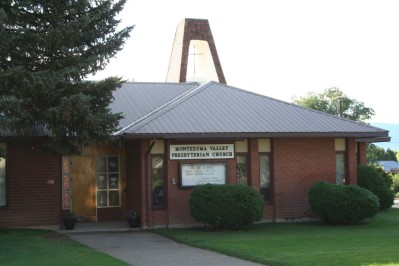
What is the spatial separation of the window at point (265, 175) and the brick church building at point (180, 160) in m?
0.03

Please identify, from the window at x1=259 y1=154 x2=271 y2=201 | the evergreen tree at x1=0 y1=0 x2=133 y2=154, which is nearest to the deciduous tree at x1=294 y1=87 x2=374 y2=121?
the window at x1=259 y1=154 x2=271 y2=201

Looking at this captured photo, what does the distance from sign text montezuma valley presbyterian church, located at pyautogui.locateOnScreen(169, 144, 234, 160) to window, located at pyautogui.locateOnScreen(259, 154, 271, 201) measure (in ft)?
3.78

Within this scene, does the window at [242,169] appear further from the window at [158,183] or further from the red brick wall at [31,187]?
the red brick wall at [31,187]

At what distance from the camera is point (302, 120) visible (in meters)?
20.5

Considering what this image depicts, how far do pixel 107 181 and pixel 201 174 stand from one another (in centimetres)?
367

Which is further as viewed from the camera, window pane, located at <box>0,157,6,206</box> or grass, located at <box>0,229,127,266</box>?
window pane, located at <box>0,157,6,206</box>

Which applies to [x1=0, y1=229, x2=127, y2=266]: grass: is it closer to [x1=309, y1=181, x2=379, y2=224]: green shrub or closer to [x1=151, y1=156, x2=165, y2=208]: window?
[x1=151, y1=156, x2=165, y2=208]: window

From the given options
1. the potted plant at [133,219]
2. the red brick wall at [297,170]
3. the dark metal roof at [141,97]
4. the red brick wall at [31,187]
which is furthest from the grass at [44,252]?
the red brick wall at [297,170]

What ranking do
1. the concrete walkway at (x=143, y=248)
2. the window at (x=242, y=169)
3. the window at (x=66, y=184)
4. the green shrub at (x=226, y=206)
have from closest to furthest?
the concrete walkway at (x=143, y=248) < the green shrub at (x=226, y=206) < the window at (x=66, y=184) < the window at (x=242, y=169)

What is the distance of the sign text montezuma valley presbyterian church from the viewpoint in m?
19.0

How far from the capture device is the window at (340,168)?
21.2 metres

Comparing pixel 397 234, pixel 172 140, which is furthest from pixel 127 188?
pixel 397 234

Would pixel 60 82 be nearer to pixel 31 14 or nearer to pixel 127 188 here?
pixel 31 14

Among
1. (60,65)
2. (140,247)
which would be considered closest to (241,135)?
(140,247)
